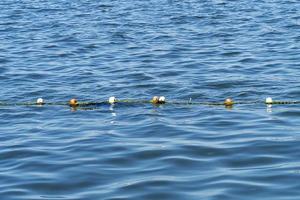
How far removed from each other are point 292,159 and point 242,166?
2.52 ft

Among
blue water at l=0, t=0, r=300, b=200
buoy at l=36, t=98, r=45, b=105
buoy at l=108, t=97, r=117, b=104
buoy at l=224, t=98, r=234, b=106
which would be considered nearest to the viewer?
blue water at l=0, t=0, r=300, b=200

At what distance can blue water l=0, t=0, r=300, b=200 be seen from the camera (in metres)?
9.02

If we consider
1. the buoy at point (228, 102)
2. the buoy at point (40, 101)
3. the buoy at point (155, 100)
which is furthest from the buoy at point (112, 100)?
the buoy at point (228, 102)

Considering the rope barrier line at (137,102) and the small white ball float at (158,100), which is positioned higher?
the small white ball float at (158,100)

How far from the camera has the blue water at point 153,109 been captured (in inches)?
355

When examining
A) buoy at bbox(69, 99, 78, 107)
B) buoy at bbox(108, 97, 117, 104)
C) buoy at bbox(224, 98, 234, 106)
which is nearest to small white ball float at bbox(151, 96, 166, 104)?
buoy at bbox(108, 97, 117, 104)

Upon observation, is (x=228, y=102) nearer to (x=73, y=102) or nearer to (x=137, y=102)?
(x=137, y=102)

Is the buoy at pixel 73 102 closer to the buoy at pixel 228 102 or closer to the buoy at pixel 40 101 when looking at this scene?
the buoy at pixel 40 101

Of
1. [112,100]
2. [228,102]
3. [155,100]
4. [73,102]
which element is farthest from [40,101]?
[228,102]

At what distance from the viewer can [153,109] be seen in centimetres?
1288

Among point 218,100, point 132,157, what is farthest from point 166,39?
point 132,157

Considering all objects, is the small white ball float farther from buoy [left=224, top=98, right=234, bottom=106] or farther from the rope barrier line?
buoy [left=224, top=98, right=234, bottom=106]

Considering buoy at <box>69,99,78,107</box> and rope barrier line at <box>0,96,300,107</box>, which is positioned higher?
buoy at <box>69,99,78,107</box>

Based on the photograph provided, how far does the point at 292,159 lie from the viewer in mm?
9672
